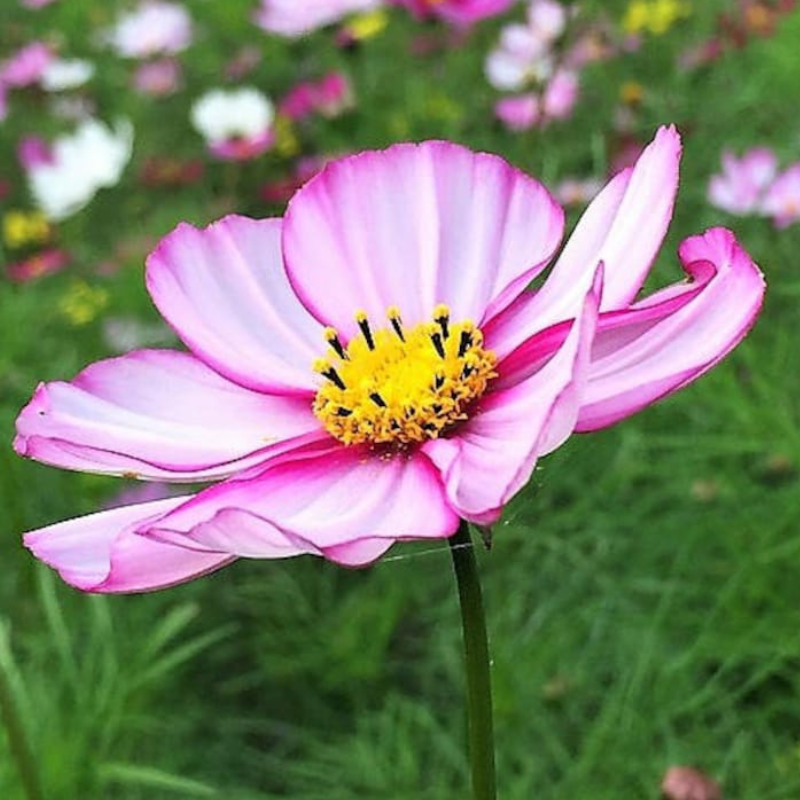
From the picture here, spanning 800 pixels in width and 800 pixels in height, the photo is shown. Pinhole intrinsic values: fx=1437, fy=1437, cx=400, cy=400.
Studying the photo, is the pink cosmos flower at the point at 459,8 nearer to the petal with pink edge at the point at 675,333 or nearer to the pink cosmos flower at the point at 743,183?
the pink cosmos flower at the point at 743,183

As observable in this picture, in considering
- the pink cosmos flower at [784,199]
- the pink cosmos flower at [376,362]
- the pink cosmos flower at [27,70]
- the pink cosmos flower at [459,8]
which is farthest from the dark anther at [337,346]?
the pink cosmos flower at [27,70]

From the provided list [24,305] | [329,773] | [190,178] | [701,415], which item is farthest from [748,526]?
[190,178]

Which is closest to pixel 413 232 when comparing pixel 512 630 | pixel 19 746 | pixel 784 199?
pixel 19 746

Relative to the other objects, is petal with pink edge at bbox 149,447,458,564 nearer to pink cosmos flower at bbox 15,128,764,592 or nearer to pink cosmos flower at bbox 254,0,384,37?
pink cosmos flower at bbox 15,128,764,592

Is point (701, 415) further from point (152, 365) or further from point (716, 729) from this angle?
point (152, 365)

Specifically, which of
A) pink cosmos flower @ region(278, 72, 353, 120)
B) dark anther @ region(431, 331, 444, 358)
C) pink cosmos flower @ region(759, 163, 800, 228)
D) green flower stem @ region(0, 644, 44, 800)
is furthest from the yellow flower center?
pink cosmos flower @ region(278, 72, 353, 120)

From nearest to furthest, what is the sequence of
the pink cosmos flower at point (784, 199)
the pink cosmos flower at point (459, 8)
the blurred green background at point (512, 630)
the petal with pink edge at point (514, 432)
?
the petal with pink edge at point (514, 432) → the blurred green background at point (512, 630) → the pink cosmos flower at point (784, 199) → the pink cosmos flower at point (459, 8)

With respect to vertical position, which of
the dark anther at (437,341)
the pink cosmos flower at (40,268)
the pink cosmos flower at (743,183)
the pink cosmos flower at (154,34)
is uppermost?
the dark anther at (437,341)
